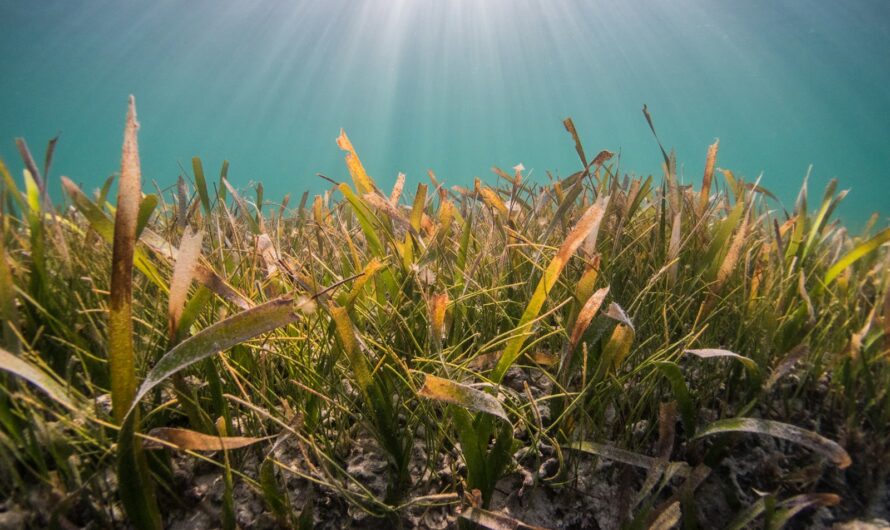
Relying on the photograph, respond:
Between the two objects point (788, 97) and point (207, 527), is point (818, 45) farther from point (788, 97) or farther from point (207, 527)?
point (207, 527)

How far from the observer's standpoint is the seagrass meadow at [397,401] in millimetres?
575

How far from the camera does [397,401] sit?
2.45ft

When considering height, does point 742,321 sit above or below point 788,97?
below

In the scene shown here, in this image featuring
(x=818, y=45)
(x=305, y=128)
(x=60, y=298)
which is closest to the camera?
(x=60, y=298)

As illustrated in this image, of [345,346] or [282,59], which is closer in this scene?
[345,346]

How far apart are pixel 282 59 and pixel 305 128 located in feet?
65.3

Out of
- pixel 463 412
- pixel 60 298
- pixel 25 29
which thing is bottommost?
pixel 463 412

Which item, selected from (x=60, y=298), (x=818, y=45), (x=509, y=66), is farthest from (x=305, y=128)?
(x=60, y=298)

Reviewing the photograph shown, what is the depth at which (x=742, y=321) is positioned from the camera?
0.88 meters

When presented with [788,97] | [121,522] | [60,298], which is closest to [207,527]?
[121,522]

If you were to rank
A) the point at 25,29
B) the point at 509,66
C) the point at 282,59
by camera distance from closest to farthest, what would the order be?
1. the point at 25,29
2. the point at 282,59
3. the point at 509,66

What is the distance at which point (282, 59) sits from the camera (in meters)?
80.3

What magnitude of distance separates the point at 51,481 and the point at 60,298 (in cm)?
44

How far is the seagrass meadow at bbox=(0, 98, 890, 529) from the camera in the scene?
1.89ft
